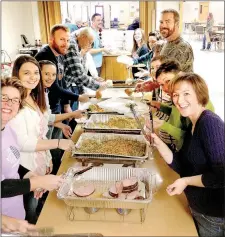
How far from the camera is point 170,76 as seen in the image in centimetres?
158

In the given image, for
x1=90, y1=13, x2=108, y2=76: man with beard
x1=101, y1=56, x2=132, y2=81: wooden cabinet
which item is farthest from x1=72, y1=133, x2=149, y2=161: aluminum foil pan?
x1=101, y1=56, x2=132, y2=81: wooden cabinet

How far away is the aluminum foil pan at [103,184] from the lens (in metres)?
0.96

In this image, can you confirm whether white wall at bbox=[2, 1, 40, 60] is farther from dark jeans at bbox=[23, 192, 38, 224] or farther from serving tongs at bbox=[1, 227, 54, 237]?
serving tongs at bbox=[1, 227, 54, 237]

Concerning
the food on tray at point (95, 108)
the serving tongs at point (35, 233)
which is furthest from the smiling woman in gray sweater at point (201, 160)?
the food on tray at point (95, 108)

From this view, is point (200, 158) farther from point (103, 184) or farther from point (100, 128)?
point (100, 128)

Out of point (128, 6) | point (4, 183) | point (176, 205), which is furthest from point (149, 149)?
point (128, 6)

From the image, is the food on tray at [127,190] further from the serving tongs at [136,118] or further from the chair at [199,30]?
the chair at [199,30]

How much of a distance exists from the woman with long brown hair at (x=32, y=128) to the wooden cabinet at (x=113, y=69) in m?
3.15

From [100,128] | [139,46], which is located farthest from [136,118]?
[139,46]

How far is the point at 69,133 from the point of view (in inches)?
68.7

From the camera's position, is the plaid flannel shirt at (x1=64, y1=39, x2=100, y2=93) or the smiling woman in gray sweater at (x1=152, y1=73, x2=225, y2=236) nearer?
the smiling woman in gray sweater at (x1=152, y1=73, x2=225, y2=236)

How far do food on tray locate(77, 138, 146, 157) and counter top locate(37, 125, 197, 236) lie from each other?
0.27 m

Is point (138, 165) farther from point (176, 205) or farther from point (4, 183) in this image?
point (4, 183)

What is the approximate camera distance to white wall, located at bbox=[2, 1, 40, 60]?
3854 millimetres
